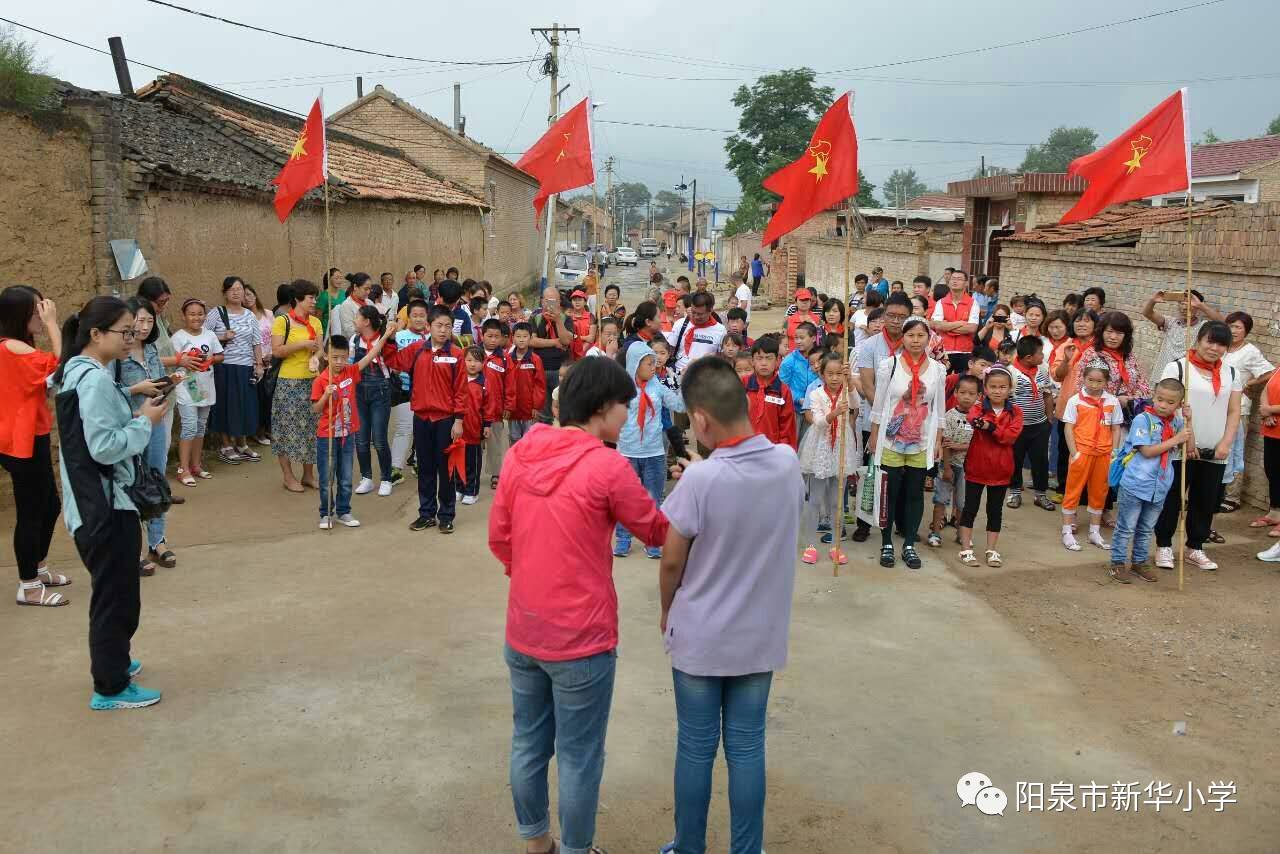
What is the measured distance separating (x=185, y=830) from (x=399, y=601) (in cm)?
270

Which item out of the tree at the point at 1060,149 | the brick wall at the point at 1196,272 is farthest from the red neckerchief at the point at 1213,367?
the tree at the point at 1060,149

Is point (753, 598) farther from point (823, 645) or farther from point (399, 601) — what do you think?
point (399, 601)

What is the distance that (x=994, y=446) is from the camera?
24.6 ft

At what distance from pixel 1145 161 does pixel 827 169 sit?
97.2 inches

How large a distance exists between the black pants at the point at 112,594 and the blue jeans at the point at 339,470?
339 centimetres

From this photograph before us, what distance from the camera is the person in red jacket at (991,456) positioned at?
7.49 metres

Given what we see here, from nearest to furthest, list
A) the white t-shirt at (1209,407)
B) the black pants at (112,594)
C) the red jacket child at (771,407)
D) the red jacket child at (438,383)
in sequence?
the black pants at (112,594) < the white t-shirt at (1209,407) < the red jacket child at (771,407) < the red jacket child at (438,383)

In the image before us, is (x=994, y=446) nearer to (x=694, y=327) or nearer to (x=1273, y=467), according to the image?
(x=1273, y=467)

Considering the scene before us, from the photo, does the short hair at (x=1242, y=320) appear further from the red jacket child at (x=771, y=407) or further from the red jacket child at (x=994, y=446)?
the red jacket child at (x=771, y=407)

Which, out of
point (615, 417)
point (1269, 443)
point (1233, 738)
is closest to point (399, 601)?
point (615, 417)

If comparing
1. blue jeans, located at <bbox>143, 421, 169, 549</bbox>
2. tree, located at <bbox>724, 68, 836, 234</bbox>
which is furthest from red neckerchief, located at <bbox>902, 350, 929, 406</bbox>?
tree, located at <bbox>724, 68, 836, 234</bbox>

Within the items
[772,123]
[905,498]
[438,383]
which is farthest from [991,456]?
[772,123]

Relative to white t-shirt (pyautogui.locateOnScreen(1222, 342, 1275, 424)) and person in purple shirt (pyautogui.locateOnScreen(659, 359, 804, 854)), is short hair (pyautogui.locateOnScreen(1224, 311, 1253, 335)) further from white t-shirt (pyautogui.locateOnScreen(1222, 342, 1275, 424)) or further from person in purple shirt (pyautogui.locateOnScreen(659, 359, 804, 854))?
person in purple shirt (pyautogui.locateOnScreen(659, 359, 804, 854))

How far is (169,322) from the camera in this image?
1008 cm
